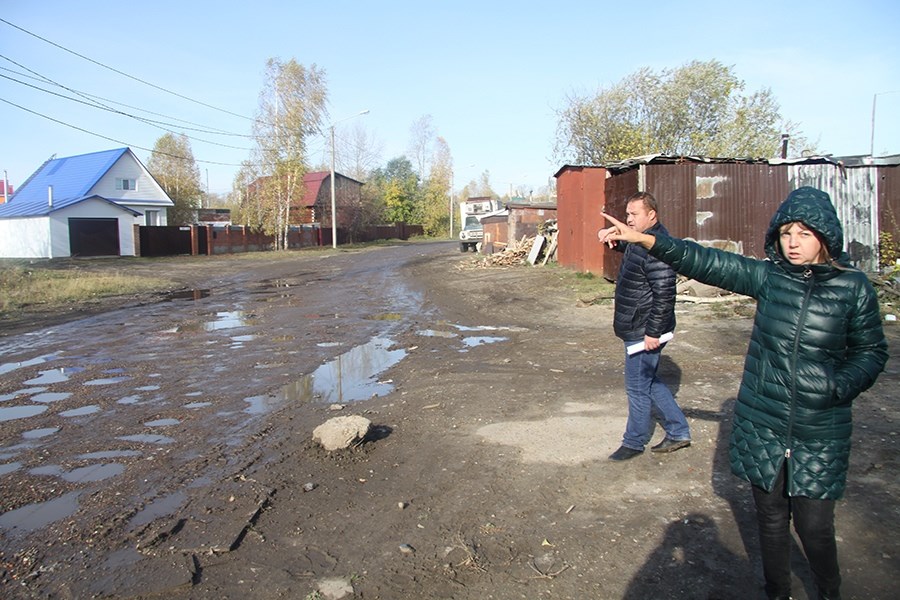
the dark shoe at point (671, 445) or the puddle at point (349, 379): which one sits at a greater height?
the dark shoe at point (671, 445)

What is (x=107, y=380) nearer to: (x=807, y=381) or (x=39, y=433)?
(x=39, y=433)

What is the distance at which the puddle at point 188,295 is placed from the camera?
16.2 meters

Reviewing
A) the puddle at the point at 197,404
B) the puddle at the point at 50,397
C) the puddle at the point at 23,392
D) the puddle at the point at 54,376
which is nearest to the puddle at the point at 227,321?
the puddle at the point at 54,376

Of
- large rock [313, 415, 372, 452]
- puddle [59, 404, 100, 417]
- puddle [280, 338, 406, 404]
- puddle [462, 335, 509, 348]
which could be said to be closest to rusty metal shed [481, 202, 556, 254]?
puddle [462, 335, 509, 348]

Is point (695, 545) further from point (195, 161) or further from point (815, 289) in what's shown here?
point (195, 161)

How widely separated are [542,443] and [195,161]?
65513 millimetres

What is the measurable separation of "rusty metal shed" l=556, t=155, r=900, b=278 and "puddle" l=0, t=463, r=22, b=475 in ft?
38.1

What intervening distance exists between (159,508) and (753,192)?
42.7ft

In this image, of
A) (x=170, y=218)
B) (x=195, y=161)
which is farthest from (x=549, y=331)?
(x=195, y=161)

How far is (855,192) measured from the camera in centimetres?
1384

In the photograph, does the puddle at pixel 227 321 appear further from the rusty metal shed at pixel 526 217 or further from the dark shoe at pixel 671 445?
the rusty metal shed at pixel 526 217

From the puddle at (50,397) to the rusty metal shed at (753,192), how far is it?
10.9 metres

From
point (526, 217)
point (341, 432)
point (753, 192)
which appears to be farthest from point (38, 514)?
point (526, 217)

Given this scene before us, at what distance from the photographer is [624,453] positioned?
181 inches
